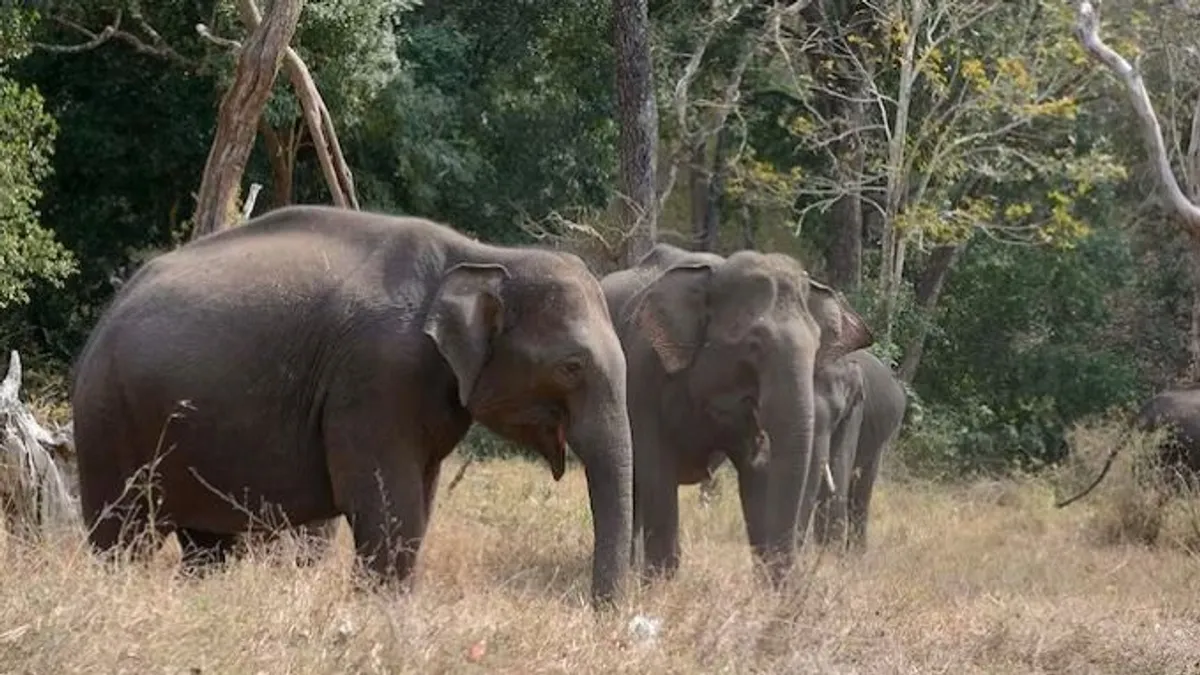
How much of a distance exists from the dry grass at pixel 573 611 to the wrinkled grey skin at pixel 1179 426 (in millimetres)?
2260

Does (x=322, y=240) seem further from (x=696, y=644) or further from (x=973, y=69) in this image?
(x=973, y=69)

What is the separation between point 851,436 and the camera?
50.8 ft

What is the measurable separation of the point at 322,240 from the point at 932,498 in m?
13.1

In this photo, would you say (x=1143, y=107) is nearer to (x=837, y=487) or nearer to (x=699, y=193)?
(x=837, y=487)

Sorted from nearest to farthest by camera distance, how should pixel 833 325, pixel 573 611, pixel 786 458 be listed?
pixel 573 611
pixel 786 458
pixel 833 325

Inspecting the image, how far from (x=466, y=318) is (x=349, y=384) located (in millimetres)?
637

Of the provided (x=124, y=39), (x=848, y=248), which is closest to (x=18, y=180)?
(x=124, y=39)

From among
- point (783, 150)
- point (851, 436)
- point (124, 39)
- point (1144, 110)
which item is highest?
point (124, 39)

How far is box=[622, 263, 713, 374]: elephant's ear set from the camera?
1230 cm

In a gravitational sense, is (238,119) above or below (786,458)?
above

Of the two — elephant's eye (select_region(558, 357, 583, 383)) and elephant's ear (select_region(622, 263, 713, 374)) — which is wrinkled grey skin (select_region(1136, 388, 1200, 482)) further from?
elephant's eye (select_region(558, 357, 583, 383))

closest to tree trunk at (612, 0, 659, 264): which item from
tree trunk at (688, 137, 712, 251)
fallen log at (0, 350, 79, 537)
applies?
tree trunk at (688, 137, 712, 251)

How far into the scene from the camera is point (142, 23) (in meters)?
22.4

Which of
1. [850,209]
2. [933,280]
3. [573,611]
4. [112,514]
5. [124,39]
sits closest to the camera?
[573,611]
